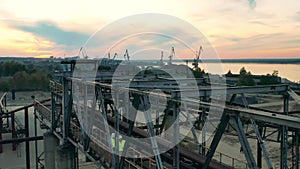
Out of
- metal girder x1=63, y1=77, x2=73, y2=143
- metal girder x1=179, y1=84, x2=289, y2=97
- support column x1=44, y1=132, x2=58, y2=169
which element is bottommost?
support column x1=44, y1=132, x2=58, y2=169

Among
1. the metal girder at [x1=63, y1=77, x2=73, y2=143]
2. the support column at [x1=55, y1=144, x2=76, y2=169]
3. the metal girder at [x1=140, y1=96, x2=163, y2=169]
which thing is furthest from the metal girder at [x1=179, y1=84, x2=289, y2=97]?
the support column at [x1=55, y1=144, x2=76, y2=169]

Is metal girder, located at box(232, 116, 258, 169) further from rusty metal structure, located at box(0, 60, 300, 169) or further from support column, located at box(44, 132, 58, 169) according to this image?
support column, located at box(44, 132, 58, 169)

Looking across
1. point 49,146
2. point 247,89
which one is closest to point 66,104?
point 49,146

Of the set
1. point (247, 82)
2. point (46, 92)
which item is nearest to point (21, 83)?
point (46, 92)

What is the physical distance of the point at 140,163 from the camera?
9688 millimetres

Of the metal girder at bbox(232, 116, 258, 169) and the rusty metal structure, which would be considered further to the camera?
the rusty metal structure

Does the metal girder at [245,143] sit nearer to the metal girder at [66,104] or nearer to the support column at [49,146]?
the metal girder at [66,104]

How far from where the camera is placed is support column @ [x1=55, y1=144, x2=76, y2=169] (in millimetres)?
14250

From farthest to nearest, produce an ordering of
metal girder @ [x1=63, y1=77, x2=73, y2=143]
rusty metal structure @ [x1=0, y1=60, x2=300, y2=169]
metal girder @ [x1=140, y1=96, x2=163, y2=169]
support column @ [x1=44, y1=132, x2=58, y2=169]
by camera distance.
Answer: support column @ [x1=44, y1=132, x2=58, y2=169]
metal girder @ [x1=63, y1=77, x2=73, y2=143]
metal girder @ [x1=140, y1=96, x2=163, y2=169]
rusty metal structure @ [x1=0, y1=60, x2=300, y2=169]

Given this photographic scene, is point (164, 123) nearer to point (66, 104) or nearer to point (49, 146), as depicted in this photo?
point (66, 104)

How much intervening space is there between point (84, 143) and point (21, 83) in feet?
232

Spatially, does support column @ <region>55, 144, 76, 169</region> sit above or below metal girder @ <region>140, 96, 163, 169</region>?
below

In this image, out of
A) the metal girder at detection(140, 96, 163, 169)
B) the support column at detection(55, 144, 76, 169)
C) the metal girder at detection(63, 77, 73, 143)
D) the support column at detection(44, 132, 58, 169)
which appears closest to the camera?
the metal girder at detection(140, 96, 163, 169)

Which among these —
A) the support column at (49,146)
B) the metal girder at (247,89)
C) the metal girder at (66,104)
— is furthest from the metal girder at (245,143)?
the support column at (49,146)
